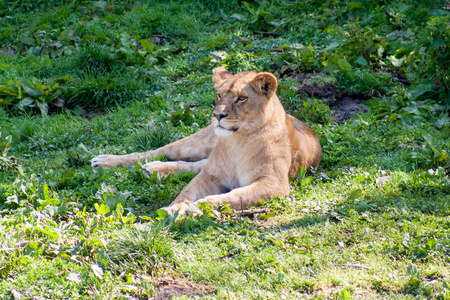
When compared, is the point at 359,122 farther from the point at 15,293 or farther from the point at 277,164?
the point at 15,293

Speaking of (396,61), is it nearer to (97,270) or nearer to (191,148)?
(191,148)

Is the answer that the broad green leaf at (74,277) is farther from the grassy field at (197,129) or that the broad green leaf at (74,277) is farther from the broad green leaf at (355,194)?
the broad green leaf at (355,194)

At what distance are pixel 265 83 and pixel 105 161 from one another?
6.82ft

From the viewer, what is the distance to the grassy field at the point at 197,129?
11.7 feet

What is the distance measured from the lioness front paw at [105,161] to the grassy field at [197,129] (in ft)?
0.59

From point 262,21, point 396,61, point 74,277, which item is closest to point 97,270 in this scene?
point 74,277

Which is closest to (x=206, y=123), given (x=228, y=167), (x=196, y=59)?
(x=228, y=167)

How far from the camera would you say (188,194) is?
502 centimetres

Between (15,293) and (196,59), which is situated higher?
(15,293)

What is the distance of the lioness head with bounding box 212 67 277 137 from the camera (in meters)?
5.06

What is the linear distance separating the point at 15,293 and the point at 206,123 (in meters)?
4.11

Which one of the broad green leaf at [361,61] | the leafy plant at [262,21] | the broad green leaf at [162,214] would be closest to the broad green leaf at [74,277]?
the broad green leaf at [162,214]

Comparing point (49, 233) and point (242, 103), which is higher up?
point (242, 103)

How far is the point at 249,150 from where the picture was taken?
520cm
